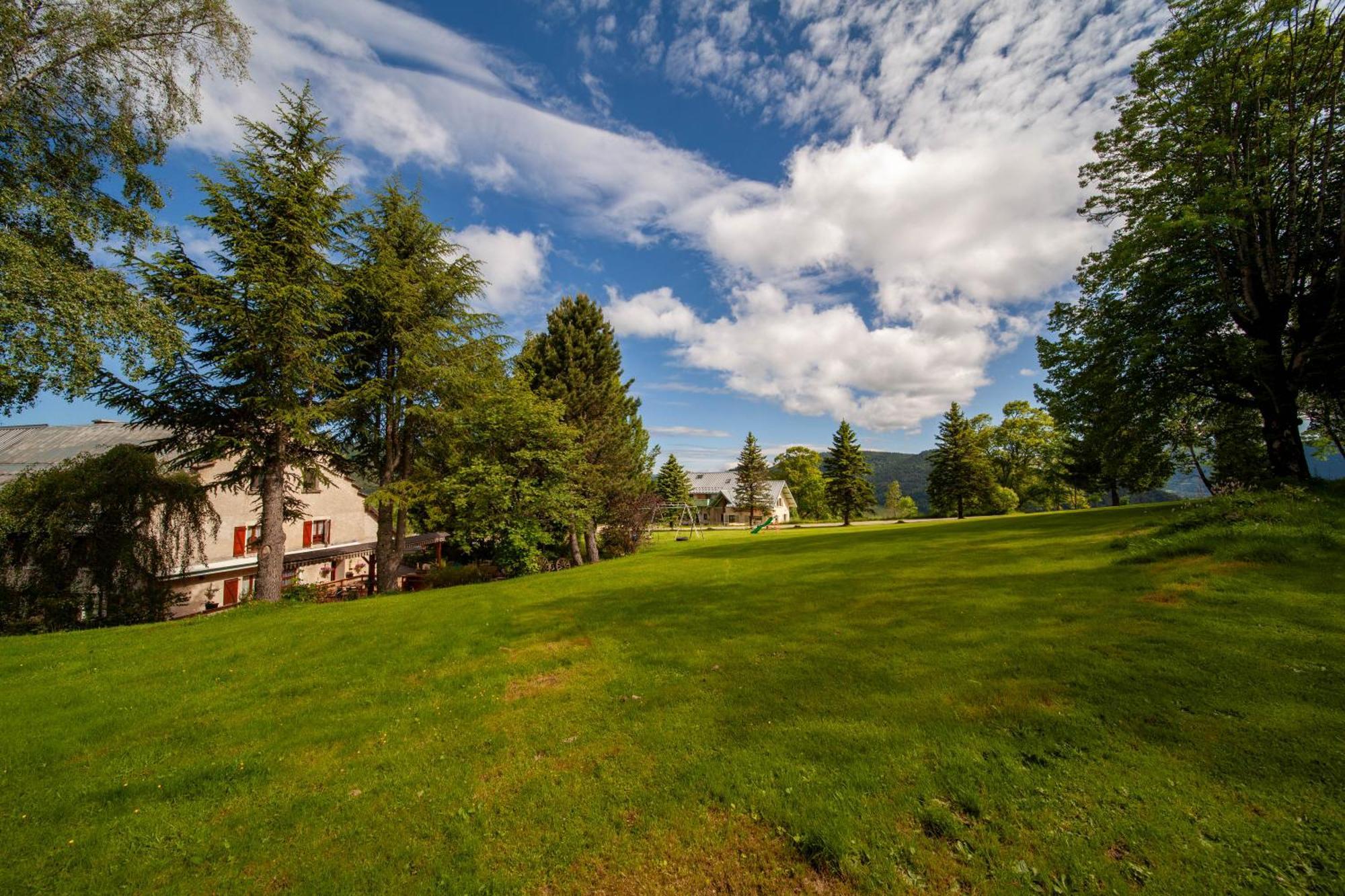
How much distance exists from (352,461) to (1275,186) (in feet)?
112

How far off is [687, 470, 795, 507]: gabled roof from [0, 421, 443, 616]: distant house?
5187 centimetres

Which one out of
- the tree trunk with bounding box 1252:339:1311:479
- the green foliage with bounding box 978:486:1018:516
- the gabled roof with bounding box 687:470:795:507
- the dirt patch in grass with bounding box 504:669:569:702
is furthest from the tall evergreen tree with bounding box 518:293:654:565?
the gabled roof with bounding box 687:470:795:507

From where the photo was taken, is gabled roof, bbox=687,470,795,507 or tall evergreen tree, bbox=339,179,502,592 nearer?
tall evergreen tree, bbox=339,179,502,592

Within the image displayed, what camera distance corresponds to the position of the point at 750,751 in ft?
15.3

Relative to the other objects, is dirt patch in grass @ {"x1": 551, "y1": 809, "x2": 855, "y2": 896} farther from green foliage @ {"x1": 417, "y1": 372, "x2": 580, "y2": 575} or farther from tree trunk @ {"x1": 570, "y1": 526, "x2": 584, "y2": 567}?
tree trunk @ {"x1": 570, "y1": 526, "x2": 584, "y2": 567}

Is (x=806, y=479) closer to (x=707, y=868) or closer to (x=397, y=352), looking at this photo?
(x=397, y=352)

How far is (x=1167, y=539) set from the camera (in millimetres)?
10094

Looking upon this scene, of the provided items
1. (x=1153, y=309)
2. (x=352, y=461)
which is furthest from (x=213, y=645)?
(x=1153, y=309)

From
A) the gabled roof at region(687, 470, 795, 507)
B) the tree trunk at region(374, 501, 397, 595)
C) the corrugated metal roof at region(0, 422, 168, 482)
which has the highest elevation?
the corrugated metal roof at region(0, 422, 168, 482)

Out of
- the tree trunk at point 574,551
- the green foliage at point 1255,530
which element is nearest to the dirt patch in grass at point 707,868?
the green foliage at point 1255,530

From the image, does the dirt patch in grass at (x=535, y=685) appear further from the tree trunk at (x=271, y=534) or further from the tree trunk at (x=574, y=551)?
the tree trunk at (x=574, y=551)

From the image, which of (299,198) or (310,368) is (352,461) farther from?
(299,198)

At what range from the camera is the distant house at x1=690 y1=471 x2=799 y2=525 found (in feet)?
230

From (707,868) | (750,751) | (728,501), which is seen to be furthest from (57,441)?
(728,501)
